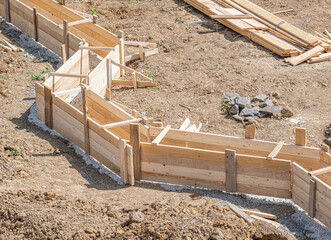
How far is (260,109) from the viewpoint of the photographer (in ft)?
49.3

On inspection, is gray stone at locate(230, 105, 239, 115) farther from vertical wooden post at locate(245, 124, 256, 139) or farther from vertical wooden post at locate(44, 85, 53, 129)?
vertical wooden post at locate(44, 85, 53, 129)

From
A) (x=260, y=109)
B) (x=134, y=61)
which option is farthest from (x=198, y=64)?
(x=260, y=109)

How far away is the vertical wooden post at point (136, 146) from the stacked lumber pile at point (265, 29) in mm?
7074

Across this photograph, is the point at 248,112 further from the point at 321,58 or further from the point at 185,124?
the point at 321,58

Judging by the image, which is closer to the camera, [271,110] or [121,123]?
[121,123]

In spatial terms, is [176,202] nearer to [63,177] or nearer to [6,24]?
[63,177]

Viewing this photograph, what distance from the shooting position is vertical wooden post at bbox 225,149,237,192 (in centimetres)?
1149

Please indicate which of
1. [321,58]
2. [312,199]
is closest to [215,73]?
[321,58]

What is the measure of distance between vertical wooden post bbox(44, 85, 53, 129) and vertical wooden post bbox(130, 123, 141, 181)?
3.18 metres

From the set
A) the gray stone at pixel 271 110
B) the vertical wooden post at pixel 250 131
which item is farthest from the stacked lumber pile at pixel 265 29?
the vertical wooden post at pixel 250 131

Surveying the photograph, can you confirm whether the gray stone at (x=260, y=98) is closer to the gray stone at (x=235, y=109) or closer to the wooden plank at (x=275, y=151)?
the gray stone at (x=235, y=109)

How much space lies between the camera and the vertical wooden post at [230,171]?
37.7 feet

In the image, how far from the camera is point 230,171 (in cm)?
1167

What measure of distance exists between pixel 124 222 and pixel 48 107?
504 cm
